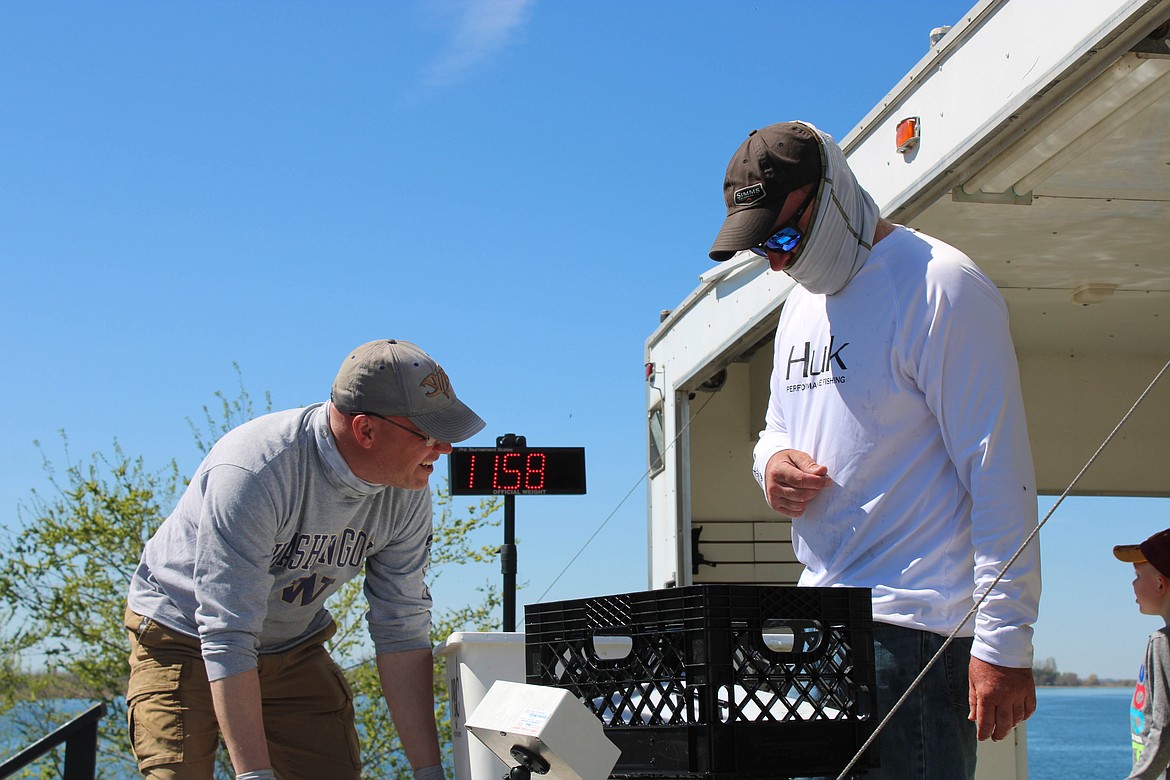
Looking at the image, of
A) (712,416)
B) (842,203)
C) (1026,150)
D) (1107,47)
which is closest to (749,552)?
(712,416)

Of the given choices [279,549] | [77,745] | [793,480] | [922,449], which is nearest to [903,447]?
[922,449]

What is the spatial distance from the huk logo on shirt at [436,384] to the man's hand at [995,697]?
1124 millimetres

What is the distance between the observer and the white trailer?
113 inches

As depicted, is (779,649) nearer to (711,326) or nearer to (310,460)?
(310,460)

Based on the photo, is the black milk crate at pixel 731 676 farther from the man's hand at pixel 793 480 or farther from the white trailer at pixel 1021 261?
the white trailer at pixel 1021 261

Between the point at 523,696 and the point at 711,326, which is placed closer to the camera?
the point at 523,696

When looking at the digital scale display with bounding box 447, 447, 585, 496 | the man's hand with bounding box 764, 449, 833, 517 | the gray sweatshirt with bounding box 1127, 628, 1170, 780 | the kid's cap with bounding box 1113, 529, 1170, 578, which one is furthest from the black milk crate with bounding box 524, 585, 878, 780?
the digital scale display with bounding box 447, 447, 585, 496

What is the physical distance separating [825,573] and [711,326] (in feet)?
11.2

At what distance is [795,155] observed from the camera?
1.97 metres

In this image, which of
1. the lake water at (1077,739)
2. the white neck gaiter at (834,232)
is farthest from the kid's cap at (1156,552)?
the lake water at (1077,739)

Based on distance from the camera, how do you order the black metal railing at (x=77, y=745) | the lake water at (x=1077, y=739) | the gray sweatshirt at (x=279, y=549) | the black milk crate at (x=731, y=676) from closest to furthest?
the black milk crate at (x=731, y=676) < the gray sweatshirt at (x=279, y=549) < the black metal railing at (x=77, y=745) < the lake water at (x=1077, y=739)

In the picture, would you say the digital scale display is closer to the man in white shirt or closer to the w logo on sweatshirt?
the w logo on sweatshirt

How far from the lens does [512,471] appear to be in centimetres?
660

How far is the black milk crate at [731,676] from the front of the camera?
1.60 m
